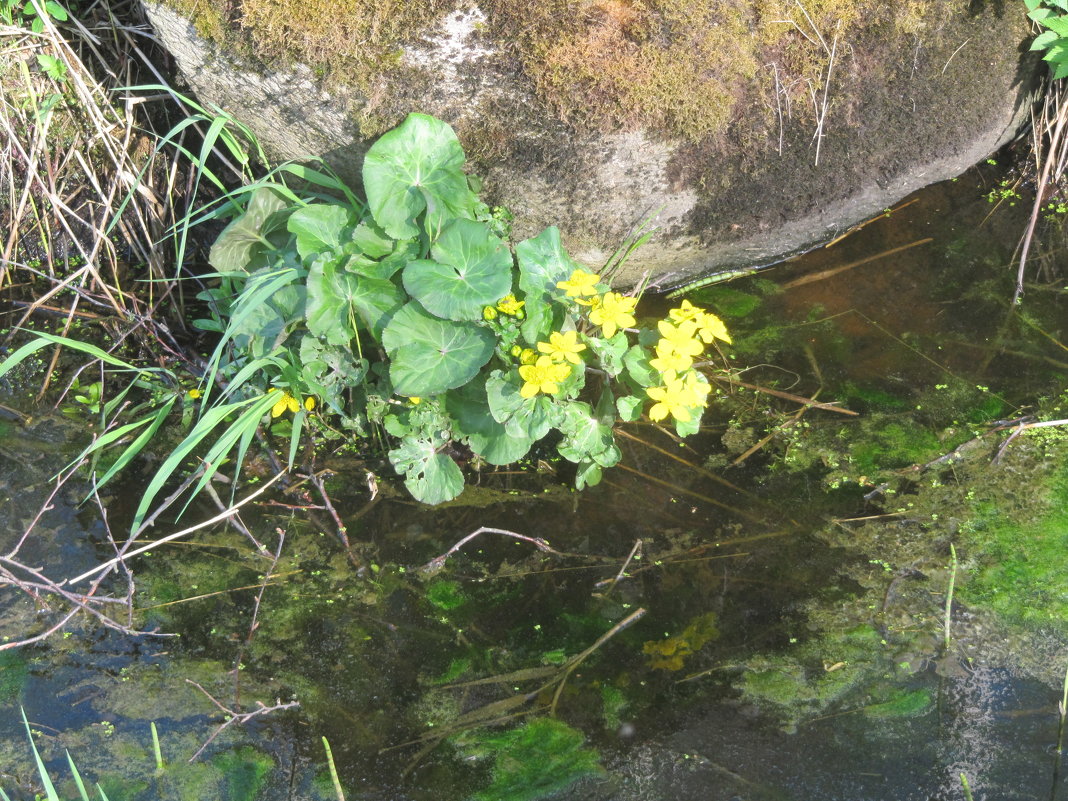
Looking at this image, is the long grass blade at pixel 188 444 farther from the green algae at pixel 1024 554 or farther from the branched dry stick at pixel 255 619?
the green algae at pixel 1024 554

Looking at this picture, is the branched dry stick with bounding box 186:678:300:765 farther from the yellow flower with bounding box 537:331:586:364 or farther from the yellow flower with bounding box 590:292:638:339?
the yellow flower with bounding box 590:292:638:339

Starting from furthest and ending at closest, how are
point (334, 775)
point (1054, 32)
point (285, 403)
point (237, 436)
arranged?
1. point (1054, 32)
2. point (285, 403)
3. point (237, 436)
4. point (334, 775)

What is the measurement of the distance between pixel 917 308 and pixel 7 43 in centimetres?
323

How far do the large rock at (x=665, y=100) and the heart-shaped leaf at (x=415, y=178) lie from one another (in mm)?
281

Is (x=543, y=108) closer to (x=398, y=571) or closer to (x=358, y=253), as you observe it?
(x=358, y=253)

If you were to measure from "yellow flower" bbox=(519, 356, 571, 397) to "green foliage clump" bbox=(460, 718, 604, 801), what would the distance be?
774mm

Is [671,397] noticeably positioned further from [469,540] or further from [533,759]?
[533,759]

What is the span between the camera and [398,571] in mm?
2439

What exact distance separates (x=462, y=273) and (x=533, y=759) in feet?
3.96

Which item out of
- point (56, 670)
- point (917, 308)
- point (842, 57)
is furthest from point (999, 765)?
point (842, 57)

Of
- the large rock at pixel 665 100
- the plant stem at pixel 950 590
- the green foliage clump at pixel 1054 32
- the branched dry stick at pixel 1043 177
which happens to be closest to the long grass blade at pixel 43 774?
the large rock at pixel 665 100

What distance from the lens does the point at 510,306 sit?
7.70 ft

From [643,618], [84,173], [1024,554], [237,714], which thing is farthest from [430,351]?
[84,173]

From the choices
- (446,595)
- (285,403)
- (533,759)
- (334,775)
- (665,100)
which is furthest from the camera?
(665,100)
